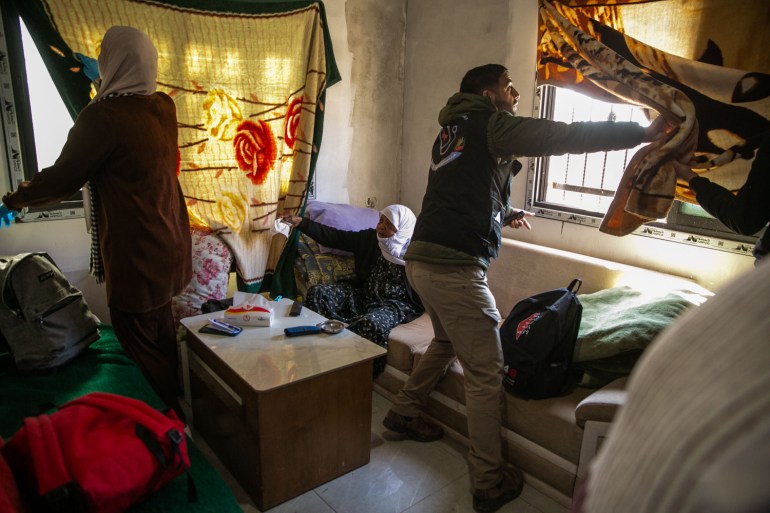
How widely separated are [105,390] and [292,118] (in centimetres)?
185

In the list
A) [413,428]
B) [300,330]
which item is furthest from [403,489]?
[300,330]

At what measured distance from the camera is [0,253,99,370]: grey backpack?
5.39ft

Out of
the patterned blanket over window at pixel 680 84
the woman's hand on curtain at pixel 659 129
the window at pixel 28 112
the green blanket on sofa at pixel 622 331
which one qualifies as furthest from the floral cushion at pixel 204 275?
the woman's hand on curtain at pixel 659 129

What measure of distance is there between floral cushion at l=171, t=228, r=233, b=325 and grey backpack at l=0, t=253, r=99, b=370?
545 millimetres

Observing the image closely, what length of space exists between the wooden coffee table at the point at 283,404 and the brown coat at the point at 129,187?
291 millimetres

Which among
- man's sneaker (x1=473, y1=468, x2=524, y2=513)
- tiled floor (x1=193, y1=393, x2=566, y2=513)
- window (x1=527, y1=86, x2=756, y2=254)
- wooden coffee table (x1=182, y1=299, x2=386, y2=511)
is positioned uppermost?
window (x1=527, y1=86, x2=756, y2=254)

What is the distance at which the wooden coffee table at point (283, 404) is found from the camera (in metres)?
1.59

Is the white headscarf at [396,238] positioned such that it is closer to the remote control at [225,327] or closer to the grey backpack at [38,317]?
the remote control at [225,327]

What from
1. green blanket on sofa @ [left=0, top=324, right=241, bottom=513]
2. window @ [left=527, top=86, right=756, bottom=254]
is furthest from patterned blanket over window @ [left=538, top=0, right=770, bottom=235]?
green blanket on sofa @ [left=0, top=324, right=241, bottom=513]

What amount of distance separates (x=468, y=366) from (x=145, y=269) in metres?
1.22

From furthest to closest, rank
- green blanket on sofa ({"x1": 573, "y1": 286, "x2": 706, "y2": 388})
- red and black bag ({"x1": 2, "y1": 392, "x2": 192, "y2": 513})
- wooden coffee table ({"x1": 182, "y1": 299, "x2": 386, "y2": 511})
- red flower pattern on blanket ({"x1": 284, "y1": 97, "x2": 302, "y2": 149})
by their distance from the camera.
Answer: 1. red flower pattern on blanket ({"x1": 284, "y1": 97, "x2": 302, "y2": 149})
2. green blanket on sofa ({"x1": 573, "y1": 286, "x2": 706, "y2": 388})
3. wooden coffee table ({"x1": 182, "y1": 299, "x2": 386, "y2": 511})
4. red and black bag ({"x1": 2, "y1": 392, "x2": 192, "y2": 513})

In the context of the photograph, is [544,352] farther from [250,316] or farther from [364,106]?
[364,106]

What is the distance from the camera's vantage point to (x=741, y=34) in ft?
5.99

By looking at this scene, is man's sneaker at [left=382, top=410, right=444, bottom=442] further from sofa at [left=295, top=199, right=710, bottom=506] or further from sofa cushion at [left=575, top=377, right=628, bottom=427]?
sofa cushion at [left=575, top=377, right=628, bottom=427]
